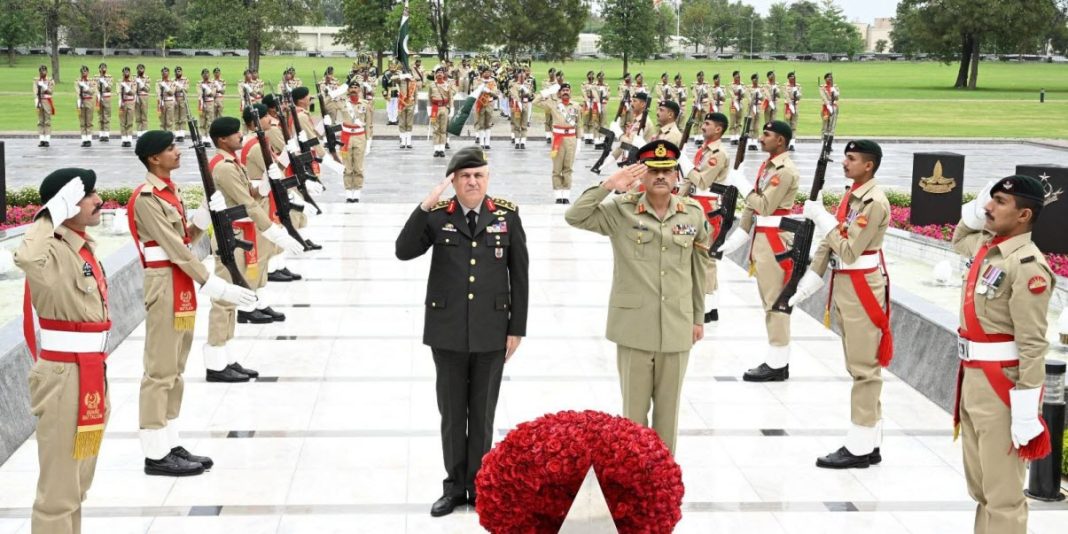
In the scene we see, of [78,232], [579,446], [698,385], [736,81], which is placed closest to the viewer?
[579,446]

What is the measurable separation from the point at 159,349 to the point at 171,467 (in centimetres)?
69

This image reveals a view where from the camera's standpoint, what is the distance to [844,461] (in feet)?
22.7

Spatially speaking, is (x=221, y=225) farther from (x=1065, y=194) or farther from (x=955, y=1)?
(x=955, y=1)

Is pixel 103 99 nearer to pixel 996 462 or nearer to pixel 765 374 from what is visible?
pixel 765 374

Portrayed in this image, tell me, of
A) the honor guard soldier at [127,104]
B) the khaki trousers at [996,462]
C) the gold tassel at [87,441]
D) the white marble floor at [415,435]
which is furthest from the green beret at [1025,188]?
the honor guard soldier at [127,104]

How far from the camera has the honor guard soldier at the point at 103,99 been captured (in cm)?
2905

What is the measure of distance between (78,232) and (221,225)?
1994 millimetres

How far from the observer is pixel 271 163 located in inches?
391

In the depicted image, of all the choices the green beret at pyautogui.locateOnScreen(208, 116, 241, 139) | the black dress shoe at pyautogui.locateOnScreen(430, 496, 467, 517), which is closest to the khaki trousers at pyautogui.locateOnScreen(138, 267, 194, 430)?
the black dress shoe at pyautogui.locateOnScreen(430, 496, 467, 517)

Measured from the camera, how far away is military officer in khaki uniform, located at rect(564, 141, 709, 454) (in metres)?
5.77

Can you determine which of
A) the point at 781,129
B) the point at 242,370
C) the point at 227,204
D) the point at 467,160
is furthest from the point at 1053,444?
the point at 227,204

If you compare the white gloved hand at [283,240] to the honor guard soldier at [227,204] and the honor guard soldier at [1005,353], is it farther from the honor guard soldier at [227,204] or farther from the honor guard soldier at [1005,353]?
the honor guard soldier at [1005,353]

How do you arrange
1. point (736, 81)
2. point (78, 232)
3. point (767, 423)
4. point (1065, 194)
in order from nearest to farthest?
1. point (78, 232)
2. point (767, 423)
3. point (1065, 194)
4. point (736, 81)

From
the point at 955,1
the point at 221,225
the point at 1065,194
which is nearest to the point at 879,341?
the point at 221,225
